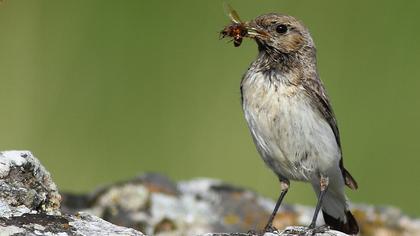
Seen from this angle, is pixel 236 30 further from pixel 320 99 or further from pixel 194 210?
pixel 194 210

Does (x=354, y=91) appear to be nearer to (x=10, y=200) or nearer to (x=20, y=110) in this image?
(x=20, y=110)

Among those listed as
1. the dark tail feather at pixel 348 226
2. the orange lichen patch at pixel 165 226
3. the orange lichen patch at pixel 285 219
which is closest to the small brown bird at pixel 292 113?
the dark tail feather at pixel 348 226

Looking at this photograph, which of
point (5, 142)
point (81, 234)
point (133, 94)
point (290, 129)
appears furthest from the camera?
point (133, 94)

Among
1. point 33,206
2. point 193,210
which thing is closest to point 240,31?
point 193,210

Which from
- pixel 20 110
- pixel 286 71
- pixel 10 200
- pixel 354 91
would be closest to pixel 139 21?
pixel 20 110

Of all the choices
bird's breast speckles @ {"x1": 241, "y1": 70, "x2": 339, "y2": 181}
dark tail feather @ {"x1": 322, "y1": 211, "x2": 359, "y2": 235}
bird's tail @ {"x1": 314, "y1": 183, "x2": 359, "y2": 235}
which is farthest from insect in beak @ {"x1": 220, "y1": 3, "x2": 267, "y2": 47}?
dark tail feather @ {"x1": 322, "y1": 211, "x2": 359, "y2": 235}
